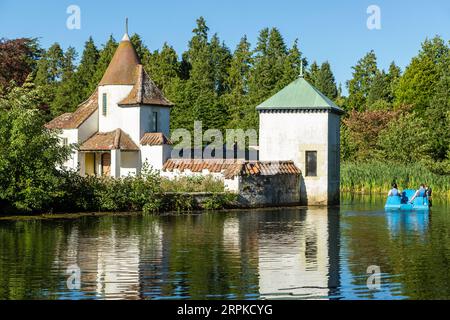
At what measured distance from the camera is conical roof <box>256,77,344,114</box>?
44625 millimetres

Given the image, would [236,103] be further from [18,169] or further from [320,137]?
[18,169]

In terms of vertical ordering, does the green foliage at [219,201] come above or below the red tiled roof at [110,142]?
below

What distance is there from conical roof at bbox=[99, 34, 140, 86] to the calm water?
16.7 m

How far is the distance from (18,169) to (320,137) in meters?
15.6

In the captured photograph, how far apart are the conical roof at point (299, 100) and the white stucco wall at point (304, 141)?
0.35 m

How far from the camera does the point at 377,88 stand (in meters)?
96.2

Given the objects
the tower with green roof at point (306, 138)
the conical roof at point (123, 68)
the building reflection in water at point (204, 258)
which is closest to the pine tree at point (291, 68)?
the conical roof at point (123, 68)

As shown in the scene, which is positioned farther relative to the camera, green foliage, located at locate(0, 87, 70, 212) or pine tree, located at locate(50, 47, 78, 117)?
pine tree, located at locate(50, 47, 78, 117)

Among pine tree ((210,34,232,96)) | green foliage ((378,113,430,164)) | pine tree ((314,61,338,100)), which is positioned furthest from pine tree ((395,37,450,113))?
pine tree ((210,34,232,96))

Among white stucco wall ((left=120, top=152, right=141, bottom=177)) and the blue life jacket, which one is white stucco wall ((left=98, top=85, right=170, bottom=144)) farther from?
the blue life jacket

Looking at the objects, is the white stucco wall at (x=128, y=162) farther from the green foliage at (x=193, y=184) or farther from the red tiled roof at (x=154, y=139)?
the green foliage at (x=193, y=184)

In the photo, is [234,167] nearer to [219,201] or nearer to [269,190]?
[219,201]

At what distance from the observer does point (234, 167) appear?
42312 millimetres

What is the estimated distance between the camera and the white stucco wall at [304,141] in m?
44.7
